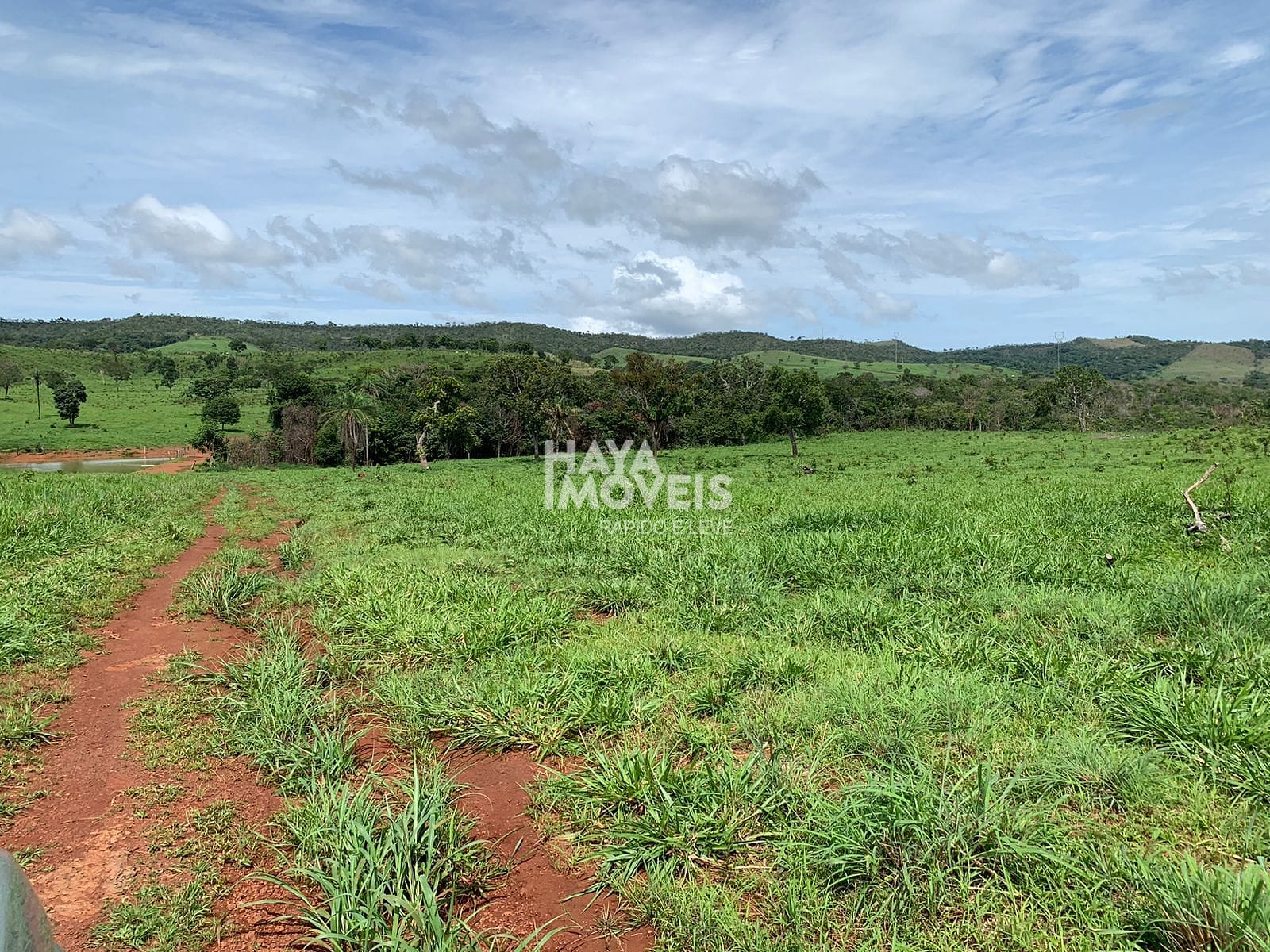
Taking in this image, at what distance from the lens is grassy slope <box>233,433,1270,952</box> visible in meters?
2.89

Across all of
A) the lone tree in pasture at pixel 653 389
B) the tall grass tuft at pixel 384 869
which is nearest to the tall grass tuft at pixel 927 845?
the tall grass tuft at pixel 384 869

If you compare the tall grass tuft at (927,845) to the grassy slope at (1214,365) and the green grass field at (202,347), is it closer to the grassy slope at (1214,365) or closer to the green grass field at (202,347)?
the green grass field at (202,347)

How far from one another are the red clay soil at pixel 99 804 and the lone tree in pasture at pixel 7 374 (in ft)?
330

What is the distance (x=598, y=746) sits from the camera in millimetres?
4289

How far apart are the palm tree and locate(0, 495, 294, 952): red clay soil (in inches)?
1743

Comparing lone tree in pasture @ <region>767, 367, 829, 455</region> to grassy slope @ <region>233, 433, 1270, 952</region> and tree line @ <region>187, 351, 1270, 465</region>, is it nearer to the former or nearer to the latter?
tree line @ <region>187, 351, 1270, 465</region>

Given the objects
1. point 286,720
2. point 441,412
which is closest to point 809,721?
Answer: point 286,720

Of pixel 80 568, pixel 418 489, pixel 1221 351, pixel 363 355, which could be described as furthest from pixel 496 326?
pixel 1221 351

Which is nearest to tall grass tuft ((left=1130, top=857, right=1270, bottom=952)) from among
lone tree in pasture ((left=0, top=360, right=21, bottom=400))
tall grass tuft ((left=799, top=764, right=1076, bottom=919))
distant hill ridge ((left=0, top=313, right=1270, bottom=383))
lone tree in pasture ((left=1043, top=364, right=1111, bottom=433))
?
tall grass tuft ((left=799, top=764, right=1076, bottom=919))

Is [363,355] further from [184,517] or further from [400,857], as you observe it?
[400,857]

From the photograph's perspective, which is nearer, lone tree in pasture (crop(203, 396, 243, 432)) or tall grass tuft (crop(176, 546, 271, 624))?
tall grass tuft (crop(176, 546, 271, 624))

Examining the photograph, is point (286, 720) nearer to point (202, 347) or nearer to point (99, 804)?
point (99, 804)

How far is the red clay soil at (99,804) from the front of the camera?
2947 mm

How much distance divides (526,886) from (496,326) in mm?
192258
